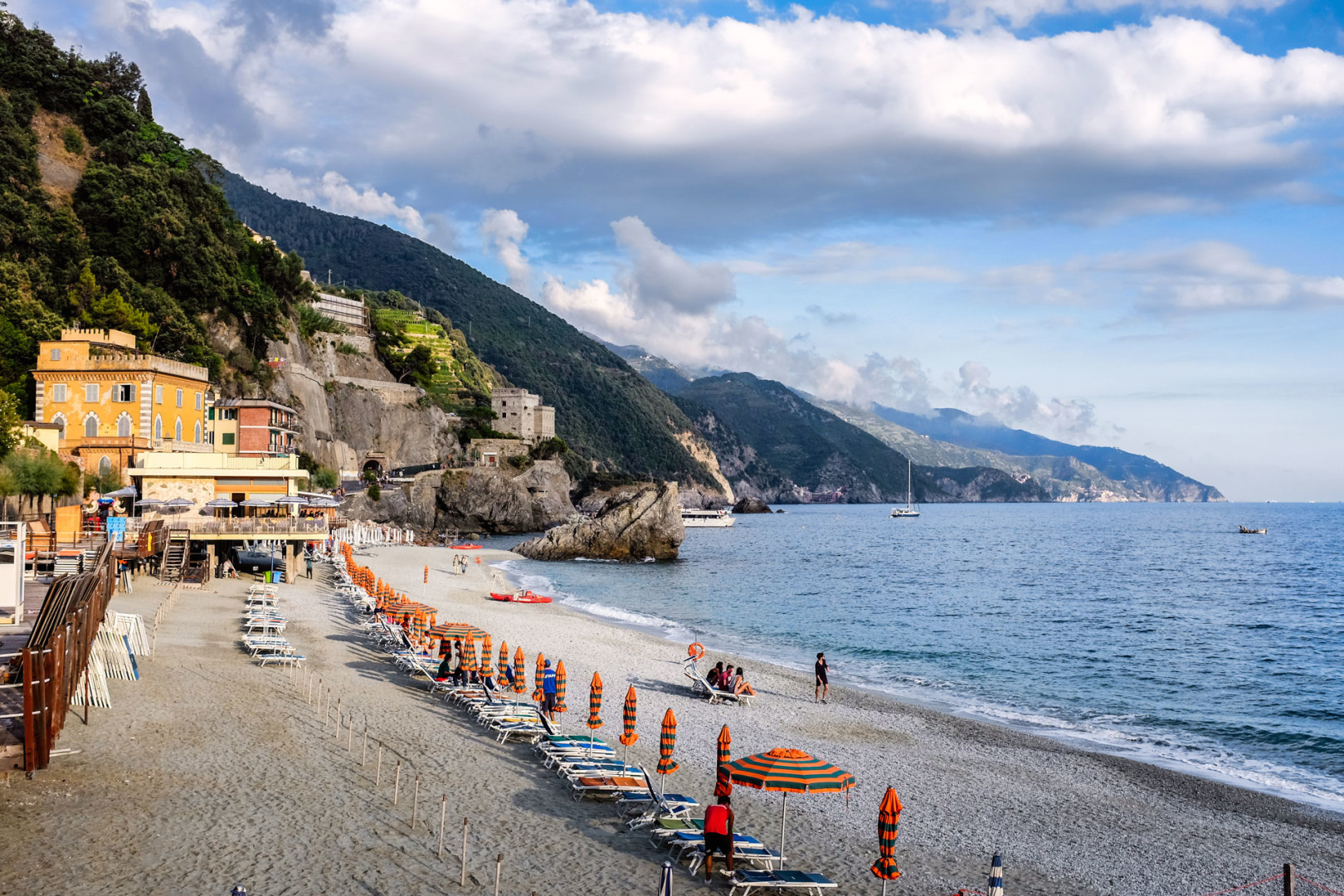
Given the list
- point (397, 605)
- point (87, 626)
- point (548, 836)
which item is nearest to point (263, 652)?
point (397, 605)

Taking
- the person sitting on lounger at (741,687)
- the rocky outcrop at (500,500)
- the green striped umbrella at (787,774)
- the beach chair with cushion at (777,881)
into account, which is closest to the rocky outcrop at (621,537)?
the rocky outcrop at (500,500)

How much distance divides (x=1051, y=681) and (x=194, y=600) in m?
28.1

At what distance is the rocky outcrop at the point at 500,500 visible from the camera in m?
96.2

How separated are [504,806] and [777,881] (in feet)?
15.1

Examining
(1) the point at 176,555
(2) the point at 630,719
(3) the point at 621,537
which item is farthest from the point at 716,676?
(3) the point at 621,537

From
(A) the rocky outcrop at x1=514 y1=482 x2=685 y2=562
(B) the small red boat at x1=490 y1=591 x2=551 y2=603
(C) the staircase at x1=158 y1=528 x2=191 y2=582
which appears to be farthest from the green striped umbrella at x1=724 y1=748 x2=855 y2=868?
(A) the rocky outcrop at x1=514 y1=482 x2=685 y2=562

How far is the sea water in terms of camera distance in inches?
867

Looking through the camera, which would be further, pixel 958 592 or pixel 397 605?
pixel 958 592

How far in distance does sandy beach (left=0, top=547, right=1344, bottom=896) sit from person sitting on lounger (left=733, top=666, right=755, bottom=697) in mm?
679

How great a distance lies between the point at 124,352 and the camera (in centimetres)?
4250

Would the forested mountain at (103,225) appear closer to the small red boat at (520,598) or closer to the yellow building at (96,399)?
the yellow building at (96,399)

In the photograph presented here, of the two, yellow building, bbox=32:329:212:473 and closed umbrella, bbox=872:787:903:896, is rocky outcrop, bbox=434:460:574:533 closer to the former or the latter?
yellow building, bbox=32:329:212:473

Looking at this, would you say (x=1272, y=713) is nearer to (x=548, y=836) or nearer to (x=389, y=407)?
(x=548, y=836)

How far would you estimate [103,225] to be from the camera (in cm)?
5562
